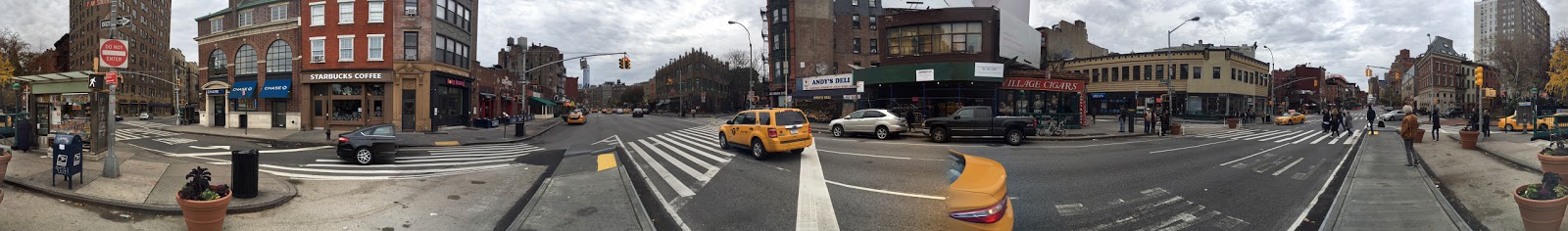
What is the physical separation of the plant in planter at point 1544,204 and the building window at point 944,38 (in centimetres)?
2761

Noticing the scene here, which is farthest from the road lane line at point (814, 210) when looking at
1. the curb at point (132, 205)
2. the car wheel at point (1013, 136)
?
the car wheel at point (1013, 136)

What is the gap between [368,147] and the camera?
13.1m

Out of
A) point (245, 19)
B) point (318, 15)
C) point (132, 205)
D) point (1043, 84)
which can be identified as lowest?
point (132, 205)

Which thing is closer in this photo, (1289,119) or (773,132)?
(773,132)

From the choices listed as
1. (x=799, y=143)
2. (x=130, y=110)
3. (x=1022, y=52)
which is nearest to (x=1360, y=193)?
(x=799, y=143)

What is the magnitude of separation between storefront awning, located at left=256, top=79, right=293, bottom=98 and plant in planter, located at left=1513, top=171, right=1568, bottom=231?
1514 inches

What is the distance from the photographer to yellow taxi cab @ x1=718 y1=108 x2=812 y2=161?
1116 cm

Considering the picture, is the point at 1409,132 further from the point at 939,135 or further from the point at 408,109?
the point at 408,109

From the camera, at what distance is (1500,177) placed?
830cm

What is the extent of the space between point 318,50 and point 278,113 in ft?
14.1

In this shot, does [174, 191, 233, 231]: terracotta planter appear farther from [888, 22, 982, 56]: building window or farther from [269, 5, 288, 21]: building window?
[269, 5, 288, 21]: building window

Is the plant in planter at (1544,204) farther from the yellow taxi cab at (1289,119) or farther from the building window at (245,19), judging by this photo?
the building window at (245,19)

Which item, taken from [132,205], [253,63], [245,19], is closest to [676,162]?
[132,205]

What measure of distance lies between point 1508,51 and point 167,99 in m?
141
